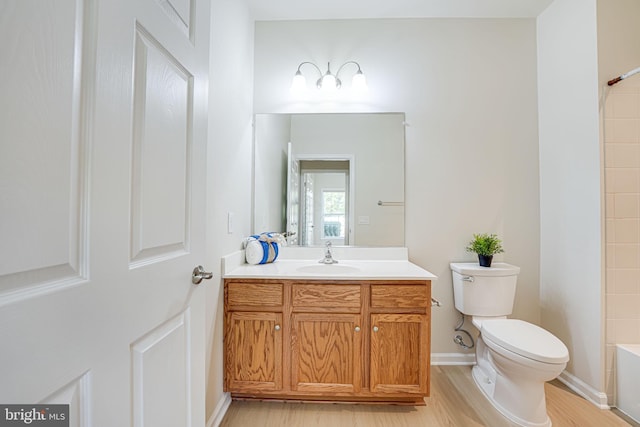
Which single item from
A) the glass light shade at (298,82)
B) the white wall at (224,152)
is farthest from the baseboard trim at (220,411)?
the glass light shade at (298,82)

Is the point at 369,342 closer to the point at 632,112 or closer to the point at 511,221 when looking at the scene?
the point at 511,221

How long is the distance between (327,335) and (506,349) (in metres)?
0.96

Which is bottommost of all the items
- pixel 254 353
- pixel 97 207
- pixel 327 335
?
pixel 254 353

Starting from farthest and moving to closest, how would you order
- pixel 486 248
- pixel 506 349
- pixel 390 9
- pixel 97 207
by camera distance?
pixel 390 9
pixel 486 248
pixel 506 349
pixel 97 207

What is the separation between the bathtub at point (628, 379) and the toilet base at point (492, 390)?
50 centimetres

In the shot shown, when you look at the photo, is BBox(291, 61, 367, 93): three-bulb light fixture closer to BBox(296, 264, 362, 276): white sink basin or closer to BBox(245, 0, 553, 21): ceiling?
BBox(245, 0, 553, 21): ceiling

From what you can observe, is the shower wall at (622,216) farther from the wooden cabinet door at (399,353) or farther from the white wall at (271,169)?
the white wall at (271,169)

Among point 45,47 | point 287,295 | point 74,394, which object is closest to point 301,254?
point 287,295

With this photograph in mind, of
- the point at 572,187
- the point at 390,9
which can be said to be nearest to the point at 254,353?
the point at 572,187

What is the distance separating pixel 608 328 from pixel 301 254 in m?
1.96

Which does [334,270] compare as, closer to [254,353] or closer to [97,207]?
[254,353]

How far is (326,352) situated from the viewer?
1663mm

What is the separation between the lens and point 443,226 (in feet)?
7.36

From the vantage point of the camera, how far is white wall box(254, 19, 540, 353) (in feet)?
7.31
